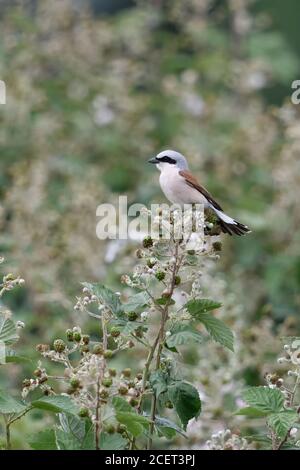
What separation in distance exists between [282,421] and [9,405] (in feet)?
1.87

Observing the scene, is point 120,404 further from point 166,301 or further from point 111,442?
point 166,301

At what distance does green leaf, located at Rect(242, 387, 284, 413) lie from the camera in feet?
6.34

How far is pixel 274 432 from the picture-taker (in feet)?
6.28

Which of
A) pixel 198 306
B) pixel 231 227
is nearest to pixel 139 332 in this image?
pixel 198 306

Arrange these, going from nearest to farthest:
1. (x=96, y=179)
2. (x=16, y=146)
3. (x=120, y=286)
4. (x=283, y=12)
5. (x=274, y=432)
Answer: (x=274, y=432) < (x=120, y=286) < (x=96, y=179) < (x=16, y=146) < (x=283, y=12)

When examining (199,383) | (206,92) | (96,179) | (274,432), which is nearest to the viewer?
(274,432)

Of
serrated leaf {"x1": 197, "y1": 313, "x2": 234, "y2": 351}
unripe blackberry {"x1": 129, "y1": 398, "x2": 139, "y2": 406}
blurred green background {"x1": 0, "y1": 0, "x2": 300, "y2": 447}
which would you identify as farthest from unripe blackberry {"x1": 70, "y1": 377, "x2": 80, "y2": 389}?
blurred green background {"x1": 0, "y1": 0, "x2": 300, "y2": 447}

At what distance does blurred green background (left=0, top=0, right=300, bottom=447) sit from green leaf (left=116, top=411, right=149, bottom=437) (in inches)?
73.2

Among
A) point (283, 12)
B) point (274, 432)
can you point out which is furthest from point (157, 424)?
point (283, 12)

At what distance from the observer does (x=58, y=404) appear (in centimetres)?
182

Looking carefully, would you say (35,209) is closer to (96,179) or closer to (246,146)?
(96,179)

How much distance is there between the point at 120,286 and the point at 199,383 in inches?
40.4

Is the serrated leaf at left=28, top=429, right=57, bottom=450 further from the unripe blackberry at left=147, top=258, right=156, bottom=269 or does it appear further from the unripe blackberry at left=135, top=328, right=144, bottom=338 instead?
the unripe blackberry at left=147, top=258, right=156, bottom=269

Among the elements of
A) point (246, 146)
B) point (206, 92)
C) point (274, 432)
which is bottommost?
point (274, 432)
